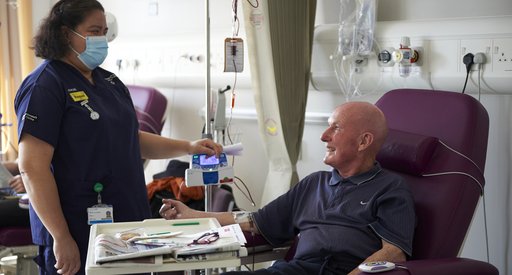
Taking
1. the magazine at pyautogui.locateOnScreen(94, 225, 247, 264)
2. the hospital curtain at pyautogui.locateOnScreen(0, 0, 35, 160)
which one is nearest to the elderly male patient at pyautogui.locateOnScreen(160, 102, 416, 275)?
the magazine at pyautogui.locateOnScreen(94, 225, 247, 264)

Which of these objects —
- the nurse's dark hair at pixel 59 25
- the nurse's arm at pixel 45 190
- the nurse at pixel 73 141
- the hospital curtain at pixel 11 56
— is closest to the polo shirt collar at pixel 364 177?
the nurse at pixel 73 141

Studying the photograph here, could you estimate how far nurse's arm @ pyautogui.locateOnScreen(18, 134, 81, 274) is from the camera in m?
2.15

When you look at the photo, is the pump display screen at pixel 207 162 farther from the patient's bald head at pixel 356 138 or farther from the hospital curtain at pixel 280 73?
the hospital curtain at pixel 280 73

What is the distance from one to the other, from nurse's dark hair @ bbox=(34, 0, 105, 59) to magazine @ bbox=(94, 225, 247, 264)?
71 centimetres

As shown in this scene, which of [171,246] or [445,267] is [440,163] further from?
[171,246]

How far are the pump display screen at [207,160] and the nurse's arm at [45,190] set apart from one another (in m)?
0.58

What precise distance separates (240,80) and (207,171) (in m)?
1.43

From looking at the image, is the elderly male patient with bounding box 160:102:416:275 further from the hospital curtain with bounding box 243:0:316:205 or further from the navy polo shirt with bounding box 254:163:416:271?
the hospital curtain with bounding box 243:0:316:205

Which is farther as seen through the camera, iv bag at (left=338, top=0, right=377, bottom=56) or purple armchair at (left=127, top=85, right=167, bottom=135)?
purple armchair at (left=127, top=85, right=167, bottom=135)

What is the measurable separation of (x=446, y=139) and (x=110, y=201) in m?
1.21

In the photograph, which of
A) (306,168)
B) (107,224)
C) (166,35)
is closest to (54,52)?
(107,224)

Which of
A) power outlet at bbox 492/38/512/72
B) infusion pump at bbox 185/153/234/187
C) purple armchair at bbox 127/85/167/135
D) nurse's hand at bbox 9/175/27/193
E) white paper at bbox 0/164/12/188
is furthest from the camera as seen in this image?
purple armchair at bbox 127/85/167/135

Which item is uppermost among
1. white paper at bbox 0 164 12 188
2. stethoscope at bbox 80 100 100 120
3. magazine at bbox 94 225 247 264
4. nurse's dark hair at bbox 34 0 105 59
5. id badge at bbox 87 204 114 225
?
nurse's dark hair at bbox 34 0 105 59

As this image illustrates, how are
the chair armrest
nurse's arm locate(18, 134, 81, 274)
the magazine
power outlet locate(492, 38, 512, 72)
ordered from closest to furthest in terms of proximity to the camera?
the magazine
the chair armrest
nurse's arm locate(18, 134, 81, 274)
power outlet locate(492, 38, 512, 72)
